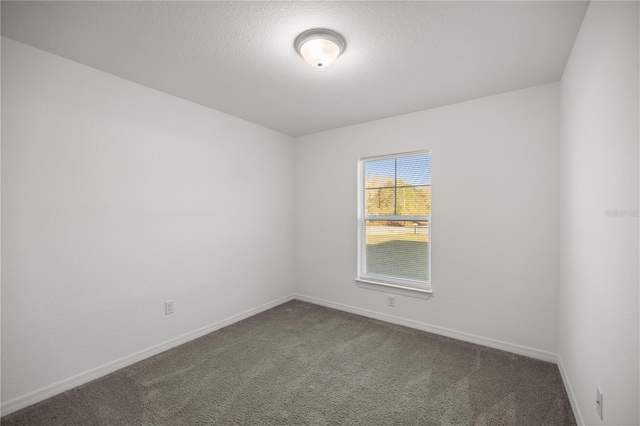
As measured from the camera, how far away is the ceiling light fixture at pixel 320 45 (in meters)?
1.84

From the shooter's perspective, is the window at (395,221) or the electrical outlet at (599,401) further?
the window at (395,221)

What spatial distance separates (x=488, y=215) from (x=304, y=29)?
2351 millimetres

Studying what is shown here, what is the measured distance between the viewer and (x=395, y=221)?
3541 mm

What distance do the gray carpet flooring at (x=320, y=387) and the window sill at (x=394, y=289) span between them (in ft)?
A: 1.50

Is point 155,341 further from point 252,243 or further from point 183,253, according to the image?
point 252,243

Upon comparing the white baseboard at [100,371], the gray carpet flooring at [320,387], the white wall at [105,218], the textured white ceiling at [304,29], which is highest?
the textured white ceiling at [304,29]

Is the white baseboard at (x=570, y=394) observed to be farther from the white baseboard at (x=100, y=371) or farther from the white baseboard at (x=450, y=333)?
Answer: the white baseboard at (x=100, y=371)

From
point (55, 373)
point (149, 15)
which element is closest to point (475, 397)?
point (55, 373)

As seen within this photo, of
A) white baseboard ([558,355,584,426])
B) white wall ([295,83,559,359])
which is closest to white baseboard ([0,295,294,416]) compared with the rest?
white wall ([295,83,559,359])

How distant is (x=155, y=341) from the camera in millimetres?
2703

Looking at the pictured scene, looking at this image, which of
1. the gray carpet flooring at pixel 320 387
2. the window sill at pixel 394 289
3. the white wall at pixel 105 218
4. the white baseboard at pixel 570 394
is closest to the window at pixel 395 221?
the window sill at pixel 394 289

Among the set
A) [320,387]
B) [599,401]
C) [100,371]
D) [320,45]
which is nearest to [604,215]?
[599,401]

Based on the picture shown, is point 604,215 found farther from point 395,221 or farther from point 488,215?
point 395,221

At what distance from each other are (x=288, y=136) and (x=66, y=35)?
2674 millimetres
